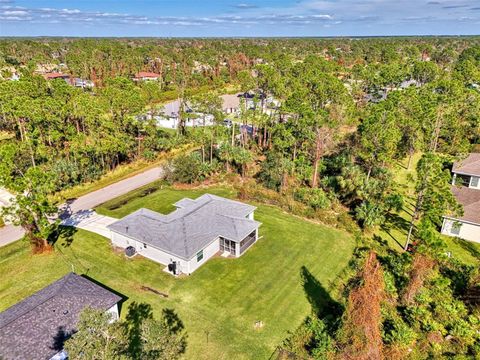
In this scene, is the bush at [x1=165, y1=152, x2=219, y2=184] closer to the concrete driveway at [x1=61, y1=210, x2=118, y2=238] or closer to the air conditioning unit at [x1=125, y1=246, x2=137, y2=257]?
the concrete driveway at [x1=61, y1=210, x2=118, y2=238]

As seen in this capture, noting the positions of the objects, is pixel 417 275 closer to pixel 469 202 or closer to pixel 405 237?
pixel 405 237

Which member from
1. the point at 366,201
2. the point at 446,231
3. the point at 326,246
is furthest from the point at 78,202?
the point at 446,231

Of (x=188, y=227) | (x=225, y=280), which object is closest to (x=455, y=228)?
(x=225, y=280)

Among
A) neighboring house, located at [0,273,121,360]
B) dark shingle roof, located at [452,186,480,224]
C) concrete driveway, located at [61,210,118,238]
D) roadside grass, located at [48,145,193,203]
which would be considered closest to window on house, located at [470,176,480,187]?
dark shingle roof, located at [452,186,480,224]

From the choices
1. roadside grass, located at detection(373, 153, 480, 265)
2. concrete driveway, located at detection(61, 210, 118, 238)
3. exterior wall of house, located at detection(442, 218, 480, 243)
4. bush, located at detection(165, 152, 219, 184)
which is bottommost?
concrete driveway, located at detection(61, 210, 118, 238)

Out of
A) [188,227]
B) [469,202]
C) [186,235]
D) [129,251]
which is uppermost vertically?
[469,202]

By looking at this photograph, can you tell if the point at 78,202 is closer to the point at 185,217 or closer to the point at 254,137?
the point at 185,217

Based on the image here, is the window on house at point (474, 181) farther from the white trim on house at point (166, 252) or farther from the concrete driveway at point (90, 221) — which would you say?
the concrete driveway at point (90, 221)

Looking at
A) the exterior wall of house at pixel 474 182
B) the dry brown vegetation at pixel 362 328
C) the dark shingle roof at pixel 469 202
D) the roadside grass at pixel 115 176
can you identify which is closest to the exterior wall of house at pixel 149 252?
the roadside grass at pixel 115 176
